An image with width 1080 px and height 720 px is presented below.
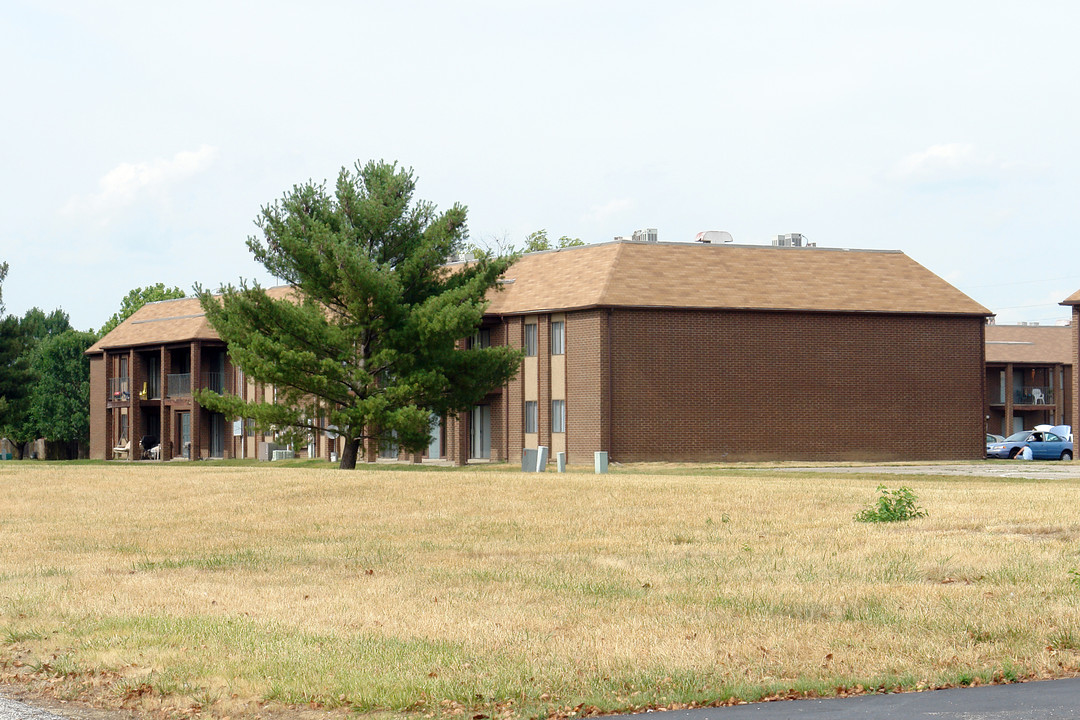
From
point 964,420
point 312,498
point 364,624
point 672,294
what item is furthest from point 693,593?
point 964,420

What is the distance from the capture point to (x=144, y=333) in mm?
78750

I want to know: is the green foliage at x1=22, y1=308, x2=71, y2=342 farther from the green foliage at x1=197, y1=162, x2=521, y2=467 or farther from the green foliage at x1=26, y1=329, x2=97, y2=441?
the green foliage at x1=197, y1=162, x2=521, y2=467

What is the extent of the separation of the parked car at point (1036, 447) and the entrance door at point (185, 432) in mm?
40940

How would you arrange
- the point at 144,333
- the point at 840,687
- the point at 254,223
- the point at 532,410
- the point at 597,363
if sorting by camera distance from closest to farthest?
the point at 840,687 → the point at 254,223 → the point at 597,363 → the point at 532,410 → the point at 144,333

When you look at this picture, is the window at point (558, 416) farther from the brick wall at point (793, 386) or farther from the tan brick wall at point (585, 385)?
the brick wall at point (793, 386)

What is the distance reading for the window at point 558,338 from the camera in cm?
5575

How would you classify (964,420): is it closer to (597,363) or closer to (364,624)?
(597,363)

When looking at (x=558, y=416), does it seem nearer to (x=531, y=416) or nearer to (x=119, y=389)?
(x=531, y=416)

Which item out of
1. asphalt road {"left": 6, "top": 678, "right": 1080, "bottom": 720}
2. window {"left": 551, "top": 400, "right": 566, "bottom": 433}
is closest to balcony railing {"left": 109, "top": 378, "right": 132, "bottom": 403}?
window {"left": 551, "top": 400, "right": 566, "bottom": 433}

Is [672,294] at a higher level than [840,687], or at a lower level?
higher

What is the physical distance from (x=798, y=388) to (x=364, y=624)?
44.2 metres

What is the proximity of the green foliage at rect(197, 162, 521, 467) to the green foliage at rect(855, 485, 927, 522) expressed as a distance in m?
25.6

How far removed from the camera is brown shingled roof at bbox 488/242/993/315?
180 ft

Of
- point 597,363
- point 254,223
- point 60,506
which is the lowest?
point 60,506
